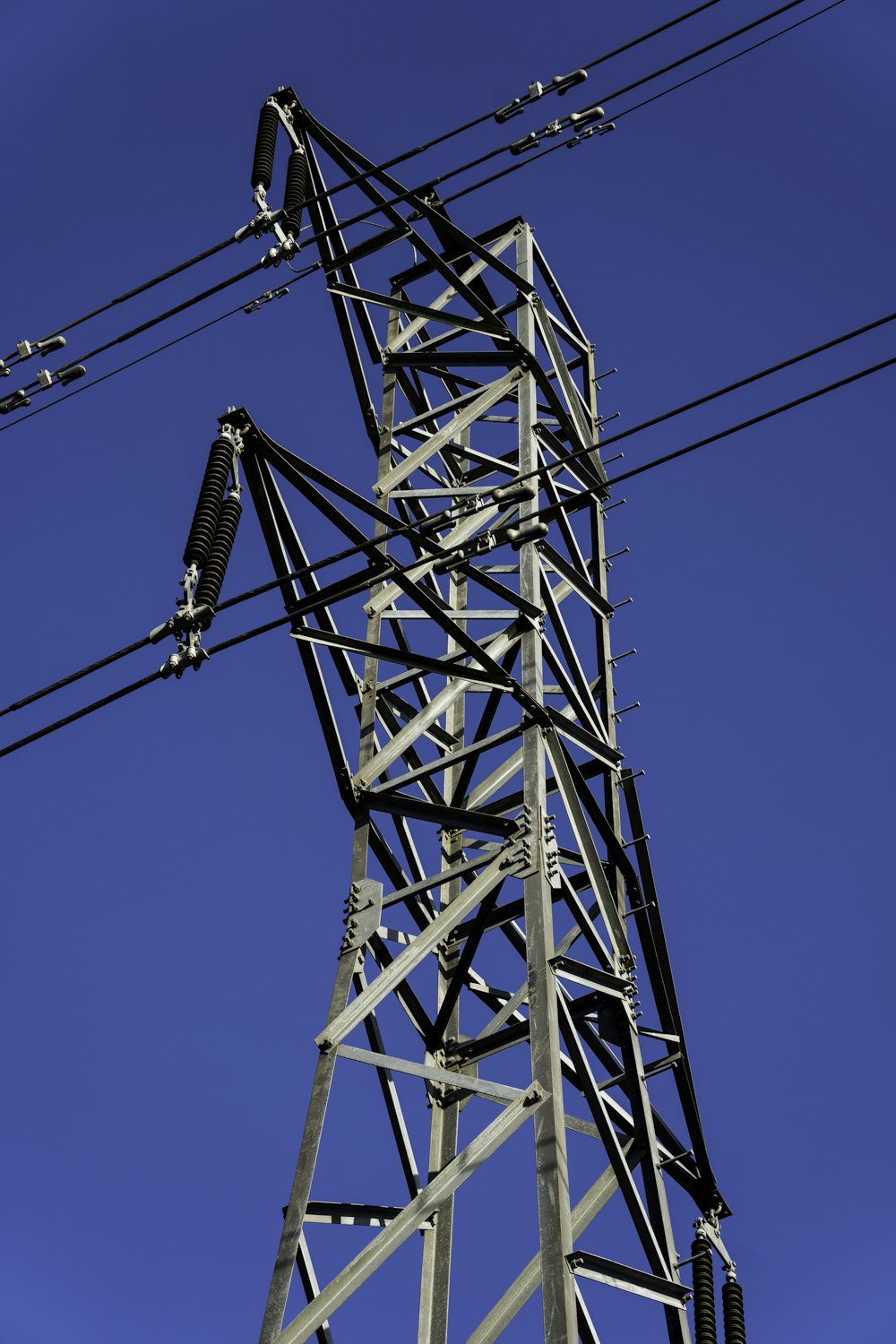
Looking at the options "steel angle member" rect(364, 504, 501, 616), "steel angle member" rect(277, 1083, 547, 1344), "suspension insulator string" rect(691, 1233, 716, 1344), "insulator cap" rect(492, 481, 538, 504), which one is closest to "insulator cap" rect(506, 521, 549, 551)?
"insulator cap" rect(492, 481, 538, 504)

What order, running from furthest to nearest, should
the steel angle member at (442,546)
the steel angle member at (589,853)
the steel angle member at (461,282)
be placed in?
the steel angle member at (461,282)
the steel angle member at (442,546)
the steel angle member at (589,853)

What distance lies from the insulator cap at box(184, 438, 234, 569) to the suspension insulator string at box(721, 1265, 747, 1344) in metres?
6.48

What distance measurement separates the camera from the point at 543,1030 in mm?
10578

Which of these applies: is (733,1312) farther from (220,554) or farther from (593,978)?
(220,554)

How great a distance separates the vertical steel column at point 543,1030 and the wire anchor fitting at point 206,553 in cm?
220

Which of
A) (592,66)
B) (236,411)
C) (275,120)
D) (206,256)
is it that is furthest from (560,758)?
(275,120)

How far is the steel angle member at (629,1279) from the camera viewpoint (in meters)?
10.0

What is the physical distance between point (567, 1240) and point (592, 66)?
982 centimetres

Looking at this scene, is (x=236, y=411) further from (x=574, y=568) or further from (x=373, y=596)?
(x=574, y=568)

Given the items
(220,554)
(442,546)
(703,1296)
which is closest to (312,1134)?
(703,1296)

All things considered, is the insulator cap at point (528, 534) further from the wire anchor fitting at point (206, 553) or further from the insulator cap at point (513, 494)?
the wire anchor fitting at point (206, 553)

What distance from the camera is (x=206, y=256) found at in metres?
14.0

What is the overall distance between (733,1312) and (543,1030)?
329 centimetres

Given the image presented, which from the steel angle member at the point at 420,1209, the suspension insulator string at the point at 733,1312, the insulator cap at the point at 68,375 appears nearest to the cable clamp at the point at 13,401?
the insulator cap at the point at 68,375
